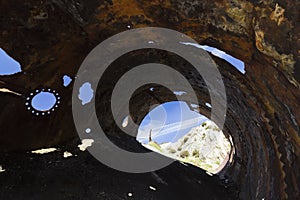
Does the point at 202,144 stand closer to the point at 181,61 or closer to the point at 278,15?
the point at 181,61

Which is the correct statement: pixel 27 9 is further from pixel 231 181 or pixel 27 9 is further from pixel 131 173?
pixel 231 181

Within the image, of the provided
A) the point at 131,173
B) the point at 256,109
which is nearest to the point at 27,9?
the point at 131,173

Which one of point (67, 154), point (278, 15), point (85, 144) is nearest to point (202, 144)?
point (85, 144)

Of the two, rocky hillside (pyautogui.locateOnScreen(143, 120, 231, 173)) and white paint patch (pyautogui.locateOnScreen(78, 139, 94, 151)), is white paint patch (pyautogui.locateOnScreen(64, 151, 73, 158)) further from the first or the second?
rocky hillside (pyautogui.locateOnScreen(143, 120, 231, 173))

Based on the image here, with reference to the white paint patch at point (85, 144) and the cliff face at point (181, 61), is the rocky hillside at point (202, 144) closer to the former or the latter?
the white paint patch at point (85, 144)

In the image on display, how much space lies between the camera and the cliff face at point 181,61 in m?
2.08

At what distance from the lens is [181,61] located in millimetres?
4164

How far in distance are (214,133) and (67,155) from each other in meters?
14.8

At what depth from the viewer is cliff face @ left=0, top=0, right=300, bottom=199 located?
2.08m

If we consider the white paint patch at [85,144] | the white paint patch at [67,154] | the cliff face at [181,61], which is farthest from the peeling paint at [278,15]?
the white paint patch at [85,144]

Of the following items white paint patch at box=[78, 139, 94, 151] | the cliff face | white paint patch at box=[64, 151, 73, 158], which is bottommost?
white paint patch at box=[64, 151, 73, 158]

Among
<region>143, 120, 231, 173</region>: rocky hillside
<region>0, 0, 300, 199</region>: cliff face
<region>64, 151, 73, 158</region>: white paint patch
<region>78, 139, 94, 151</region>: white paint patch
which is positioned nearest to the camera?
<region>0, 0, 300, 199</region>: cliff face

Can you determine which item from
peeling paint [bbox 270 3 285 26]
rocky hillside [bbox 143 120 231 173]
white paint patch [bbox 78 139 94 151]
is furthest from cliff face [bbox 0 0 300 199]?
rocky hillside [bbox 143 120 231 173]

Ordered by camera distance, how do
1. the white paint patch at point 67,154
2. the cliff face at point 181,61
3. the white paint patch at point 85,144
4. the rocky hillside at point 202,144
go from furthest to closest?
the rocky hillside at point 202,144
the white paint patch at point 85,144
the white paint patch at point 67,154
the cliff face at point 181,61
